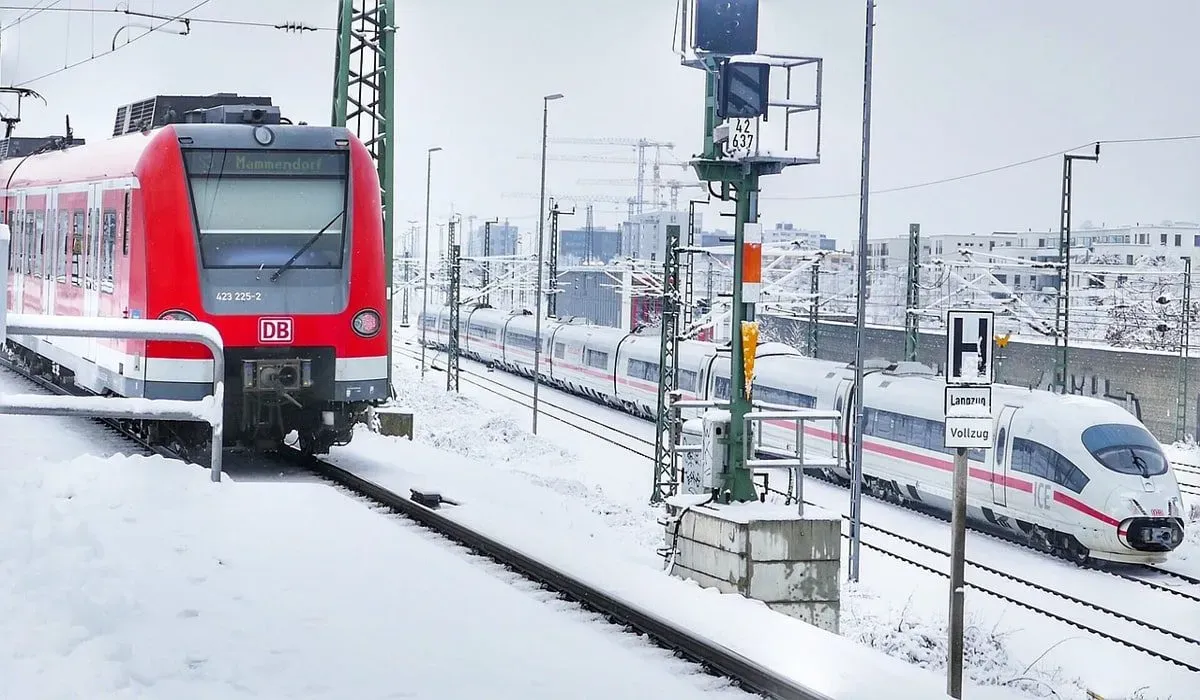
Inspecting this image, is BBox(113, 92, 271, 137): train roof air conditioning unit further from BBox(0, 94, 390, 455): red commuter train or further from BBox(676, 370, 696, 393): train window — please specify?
BBox(676, 370, 696, 393): train window

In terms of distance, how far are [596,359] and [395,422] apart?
30042 millimetres

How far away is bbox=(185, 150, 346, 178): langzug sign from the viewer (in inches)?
504

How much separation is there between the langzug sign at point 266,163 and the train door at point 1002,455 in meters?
15.2

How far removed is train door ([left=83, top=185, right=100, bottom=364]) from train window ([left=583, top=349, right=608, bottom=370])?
32.8 m

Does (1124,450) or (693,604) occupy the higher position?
(693,604)

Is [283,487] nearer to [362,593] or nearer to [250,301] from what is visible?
[250,301]

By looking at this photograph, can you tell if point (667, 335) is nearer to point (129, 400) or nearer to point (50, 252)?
point (50, 252)

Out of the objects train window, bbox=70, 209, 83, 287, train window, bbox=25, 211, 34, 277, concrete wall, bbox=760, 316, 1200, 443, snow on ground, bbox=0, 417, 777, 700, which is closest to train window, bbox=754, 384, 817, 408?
concrete wall, bbox=760, 316, 1200, 443

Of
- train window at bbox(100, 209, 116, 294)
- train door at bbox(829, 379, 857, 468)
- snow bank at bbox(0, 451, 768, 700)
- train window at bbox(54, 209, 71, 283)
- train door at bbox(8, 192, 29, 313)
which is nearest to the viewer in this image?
snow bank at bbox(0, 451, 768, 700)

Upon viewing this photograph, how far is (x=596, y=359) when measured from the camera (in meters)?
48.6

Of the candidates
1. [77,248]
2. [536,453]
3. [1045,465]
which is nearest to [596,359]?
[536,453]

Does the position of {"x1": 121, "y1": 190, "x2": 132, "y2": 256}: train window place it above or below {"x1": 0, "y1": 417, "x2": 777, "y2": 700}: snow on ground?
above

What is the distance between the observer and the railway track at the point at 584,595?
625 centimetres

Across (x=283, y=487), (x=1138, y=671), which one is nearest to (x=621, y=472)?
(x=1138, y=671)
